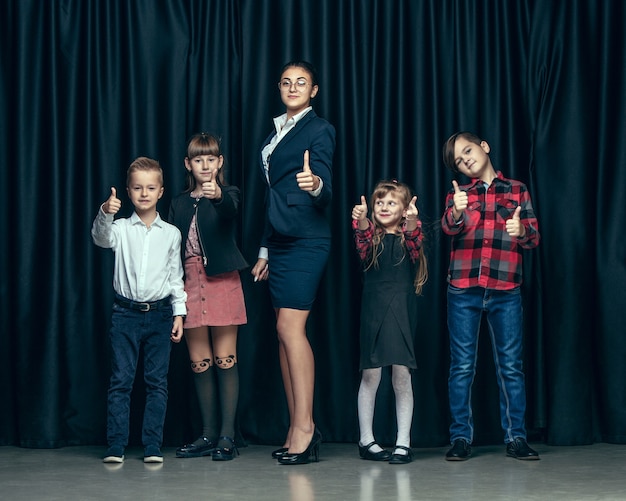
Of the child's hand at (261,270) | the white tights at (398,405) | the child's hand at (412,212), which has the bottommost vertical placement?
the white tights at (398,405)

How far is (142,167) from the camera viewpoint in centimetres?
361

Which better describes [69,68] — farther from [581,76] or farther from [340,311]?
[581,76]

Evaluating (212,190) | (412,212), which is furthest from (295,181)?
(412,212)

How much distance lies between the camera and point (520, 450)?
11.6ft

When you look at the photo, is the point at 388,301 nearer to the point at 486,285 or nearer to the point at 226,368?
the point at 486,285

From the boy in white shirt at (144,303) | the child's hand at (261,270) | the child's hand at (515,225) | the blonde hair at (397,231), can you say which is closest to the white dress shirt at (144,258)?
the boy in white shirt at (144,303)

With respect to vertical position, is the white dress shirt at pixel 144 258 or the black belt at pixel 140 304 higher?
the white dress shirt at pixel 144 258

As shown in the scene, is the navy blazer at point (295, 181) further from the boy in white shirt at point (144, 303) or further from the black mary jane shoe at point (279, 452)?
the black mary jane shoe at point (279, 452)

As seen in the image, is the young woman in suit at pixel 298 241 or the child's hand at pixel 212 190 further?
the young woman in suit at pixel 298 241

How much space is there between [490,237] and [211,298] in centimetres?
111

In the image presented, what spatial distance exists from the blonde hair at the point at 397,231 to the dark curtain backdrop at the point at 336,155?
1.05 ft

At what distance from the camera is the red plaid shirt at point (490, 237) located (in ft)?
11.7

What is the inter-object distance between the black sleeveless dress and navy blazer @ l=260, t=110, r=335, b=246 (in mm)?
266

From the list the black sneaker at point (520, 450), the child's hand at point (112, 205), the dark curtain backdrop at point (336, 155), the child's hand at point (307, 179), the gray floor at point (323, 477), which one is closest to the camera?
the gray floor at point (323, 477)
